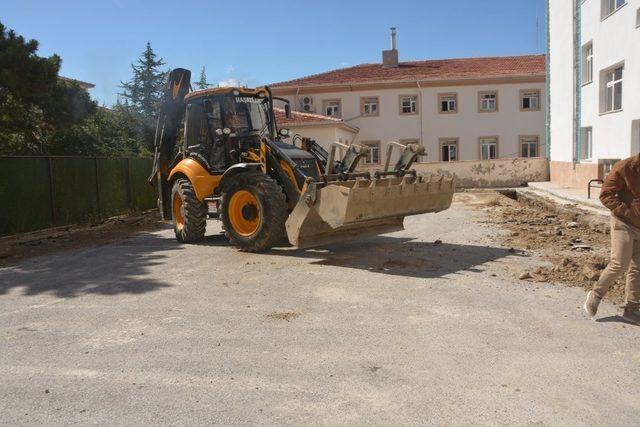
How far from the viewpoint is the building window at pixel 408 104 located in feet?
124

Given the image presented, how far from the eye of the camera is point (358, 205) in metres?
7.95

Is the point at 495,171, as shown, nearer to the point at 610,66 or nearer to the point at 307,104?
the point at 610,66

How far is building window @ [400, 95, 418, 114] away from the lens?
37906 mm

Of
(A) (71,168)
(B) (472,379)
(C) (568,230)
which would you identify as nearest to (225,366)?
(B) (472,379)

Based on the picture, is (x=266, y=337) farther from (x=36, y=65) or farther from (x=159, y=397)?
(x=36, y=65)

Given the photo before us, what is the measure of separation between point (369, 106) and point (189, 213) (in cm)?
2882

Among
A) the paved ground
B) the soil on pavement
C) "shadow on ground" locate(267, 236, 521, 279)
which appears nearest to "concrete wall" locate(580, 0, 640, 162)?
the soil on pavement

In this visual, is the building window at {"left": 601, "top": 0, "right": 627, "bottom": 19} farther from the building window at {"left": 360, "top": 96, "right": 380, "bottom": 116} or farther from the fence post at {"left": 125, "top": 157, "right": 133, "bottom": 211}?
the building window at {"left": 360, "top": 96, "right": 380, "bottom": 116}

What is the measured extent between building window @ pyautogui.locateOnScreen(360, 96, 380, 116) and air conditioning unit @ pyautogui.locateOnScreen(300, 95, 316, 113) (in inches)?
132

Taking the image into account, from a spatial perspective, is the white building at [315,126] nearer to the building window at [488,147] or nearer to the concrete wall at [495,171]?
the concrete wall at [495,171]

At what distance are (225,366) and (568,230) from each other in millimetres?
9457

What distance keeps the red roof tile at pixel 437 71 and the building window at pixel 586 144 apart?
49.8 feet

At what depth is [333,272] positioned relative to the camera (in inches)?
317

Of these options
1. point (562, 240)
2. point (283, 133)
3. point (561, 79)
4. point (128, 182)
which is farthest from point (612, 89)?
point (128, 182)
